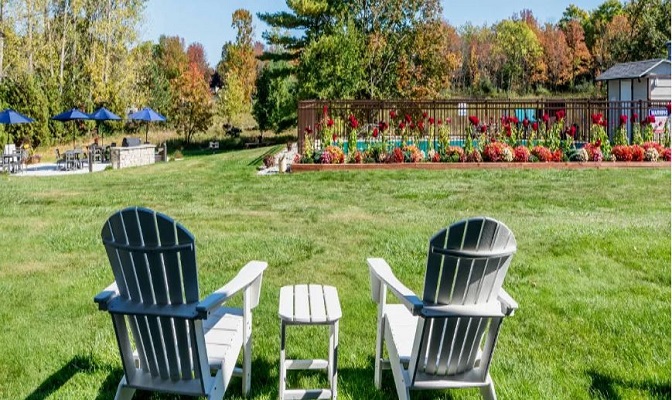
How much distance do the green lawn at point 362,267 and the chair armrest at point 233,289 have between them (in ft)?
2.04

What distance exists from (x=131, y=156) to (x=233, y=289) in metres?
17.6

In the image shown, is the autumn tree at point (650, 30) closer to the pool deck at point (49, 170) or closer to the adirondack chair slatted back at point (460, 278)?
the pool deck at point (49, 170)

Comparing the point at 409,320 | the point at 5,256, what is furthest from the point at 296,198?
the point at 409,320

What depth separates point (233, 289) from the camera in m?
2.79

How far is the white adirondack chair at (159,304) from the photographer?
254 centimetres

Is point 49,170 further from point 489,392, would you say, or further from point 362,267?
point 489,392

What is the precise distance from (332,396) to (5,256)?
447cm

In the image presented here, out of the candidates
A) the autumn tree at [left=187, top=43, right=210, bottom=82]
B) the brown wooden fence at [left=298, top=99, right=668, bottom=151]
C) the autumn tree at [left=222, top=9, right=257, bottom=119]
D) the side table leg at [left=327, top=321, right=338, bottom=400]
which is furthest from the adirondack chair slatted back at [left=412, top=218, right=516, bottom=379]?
the autumn tree at [left=187, top=43, right=210, bottom=82]

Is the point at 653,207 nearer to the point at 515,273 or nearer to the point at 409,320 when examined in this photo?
the point at 515,273

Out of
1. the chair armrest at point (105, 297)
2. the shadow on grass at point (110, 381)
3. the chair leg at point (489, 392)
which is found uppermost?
the chair armrest at point (105, 297)

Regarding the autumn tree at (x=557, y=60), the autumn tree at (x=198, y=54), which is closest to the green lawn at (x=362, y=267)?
the autumn tree at (x=557, y=60)

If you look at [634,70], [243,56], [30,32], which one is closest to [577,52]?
[243,56]

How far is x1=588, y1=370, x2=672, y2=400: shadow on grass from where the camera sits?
307 cm

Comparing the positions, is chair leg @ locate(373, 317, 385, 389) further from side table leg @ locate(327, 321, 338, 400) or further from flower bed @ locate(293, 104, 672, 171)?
flower bed @ locate(293, 104, 672, 171)
